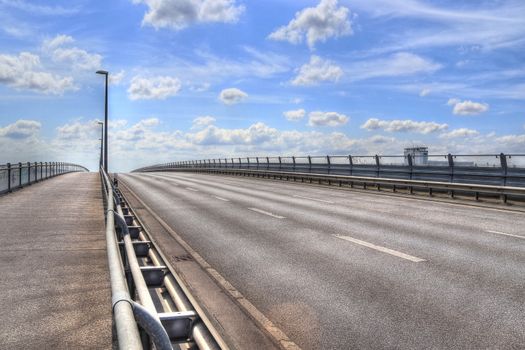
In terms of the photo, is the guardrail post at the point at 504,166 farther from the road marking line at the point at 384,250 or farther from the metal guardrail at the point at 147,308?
the metal guardrail at the point at 147,308

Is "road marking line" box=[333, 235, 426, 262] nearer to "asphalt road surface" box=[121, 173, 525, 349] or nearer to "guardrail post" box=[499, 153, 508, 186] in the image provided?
"asphalt road surface" box=[121, 173, 525, 349]

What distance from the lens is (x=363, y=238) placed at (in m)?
10.5

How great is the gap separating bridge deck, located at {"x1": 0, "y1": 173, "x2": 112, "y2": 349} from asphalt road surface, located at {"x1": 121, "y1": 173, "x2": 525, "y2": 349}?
78.4 inches

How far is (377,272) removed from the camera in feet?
24.8

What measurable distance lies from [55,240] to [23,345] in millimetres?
5671

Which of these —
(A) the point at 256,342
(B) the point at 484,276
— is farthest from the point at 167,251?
(B) the point at 484,276

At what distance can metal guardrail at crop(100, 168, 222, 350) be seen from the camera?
225cm

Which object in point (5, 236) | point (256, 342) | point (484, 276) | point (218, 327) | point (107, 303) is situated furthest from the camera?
point (5, 236)

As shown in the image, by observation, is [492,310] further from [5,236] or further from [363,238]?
[5,236]

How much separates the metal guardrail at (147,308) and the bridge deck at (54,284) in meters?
0.66

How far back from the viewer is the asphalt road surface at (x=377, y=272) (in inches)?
203

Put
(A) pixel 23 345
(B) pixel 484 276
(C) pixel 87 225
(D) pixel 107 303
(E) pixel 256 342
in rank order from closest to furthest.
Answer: (A) pixel 23 345, (E) pixel 256 342, (D) pixel 107 303, (B) pixel 484 276, (C) pixel 87 225

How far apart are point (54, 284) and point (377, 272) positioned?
4806mm

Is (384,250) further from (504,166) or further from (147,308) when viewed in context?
(504,166)
